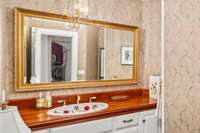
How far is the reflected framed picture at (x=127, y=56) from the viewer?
11.9 ft

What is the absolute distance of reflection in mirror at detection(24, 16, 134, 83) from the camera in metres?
2.67

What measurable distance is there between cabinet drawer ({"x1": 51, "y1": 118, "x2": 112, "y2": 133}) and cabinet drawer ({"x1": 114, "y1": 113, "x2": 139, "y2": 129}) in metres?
0.12

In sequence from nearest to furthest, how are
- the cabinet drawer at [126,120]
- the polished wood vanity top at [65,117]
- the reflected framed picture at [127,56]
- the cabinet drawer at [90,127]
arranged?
the polished wood vanity top at [65,117], the cabinet drawer at [90,127], the cabinet drawer at [126,120], the reflected framed picture at [127,56]

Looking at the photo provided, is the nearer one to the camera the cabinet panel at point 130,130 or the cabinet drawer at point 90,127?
the cabinet drawer at point 90,127

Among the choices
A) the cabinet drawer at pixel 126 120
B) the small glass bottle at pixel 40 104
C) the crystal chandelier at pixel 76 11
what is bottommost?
the cabinet drawer at pixel 126 120

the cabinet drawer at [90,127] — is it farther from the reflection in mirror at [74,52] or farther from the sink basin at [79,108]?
the reflection in mirror at [74,52]

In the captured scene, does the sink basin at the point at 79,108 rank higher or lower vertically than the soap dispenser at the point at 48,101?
lower

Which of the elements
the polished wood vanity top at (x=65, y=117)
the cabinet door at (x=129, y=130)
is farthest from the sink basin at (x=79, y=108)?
the cabinet door at (x=129, y=130)

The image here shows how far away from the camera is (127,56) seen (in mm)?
3658

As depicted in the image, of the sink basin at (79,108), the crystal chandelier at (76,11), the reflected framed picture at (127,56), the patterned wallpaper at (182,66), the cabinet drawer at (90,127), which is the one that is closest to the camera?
the patterned wallpaper at (182,66)

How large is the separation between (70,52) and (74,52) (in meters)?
0.06

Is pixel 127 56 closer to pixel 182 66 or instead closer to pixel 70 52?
pixel 70 52

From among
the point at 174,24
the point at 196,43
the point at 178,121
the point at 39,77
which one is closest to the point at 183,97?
the point at 178,121

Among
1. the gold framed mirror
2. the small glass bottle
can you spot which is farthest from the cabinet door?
the small glass bottle
